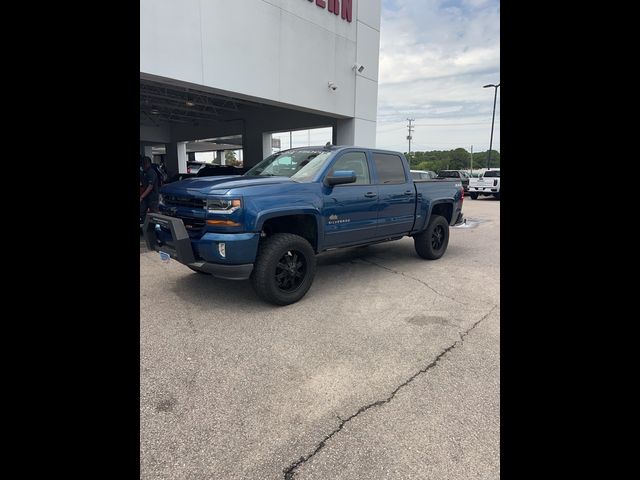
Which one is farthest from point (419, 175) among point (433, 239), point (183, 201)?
point (183, 201)

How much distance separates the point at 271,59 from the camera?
10203 mm

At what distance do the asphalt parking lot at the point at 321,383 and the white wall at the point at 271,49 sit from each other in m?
5.34

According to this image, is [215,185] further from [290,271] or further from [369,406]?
[369,406]

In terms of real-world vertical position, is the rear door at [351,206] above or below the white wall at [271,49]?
below

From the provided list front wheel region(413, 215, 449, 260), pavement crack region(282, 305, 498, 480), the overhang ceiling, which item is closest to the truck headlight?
pavement crack region(282, 305, 498, 480)

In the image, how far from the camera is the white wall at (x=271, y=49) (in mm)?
8000

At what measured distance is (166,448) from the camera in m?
Result: 2.23

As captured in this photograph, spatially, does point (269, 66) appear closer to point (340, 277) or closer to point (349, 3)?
point (349, 3)

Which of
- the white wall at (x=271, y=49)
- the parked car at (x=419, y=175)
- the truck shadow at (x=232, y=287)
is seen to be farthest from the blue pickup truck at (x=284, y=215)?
the white wall at (x=271, y=49)

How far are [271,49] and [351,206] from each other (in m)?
6.87

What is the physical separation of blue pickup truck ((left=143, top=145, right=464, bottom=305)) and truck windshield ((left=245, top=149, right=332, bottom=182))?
18mm

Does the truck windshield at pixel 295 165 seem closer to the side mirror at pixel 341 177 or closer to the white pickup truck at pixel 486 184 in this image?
the side mirror at pixel 341 177

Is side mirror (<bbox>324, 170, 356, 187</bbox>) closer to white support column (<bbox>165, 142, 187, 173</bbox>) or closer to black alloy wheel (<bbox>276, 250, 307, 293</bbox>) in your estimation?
black alloy wheel (<bbox>276, 250, 307, 293</bbox>)
